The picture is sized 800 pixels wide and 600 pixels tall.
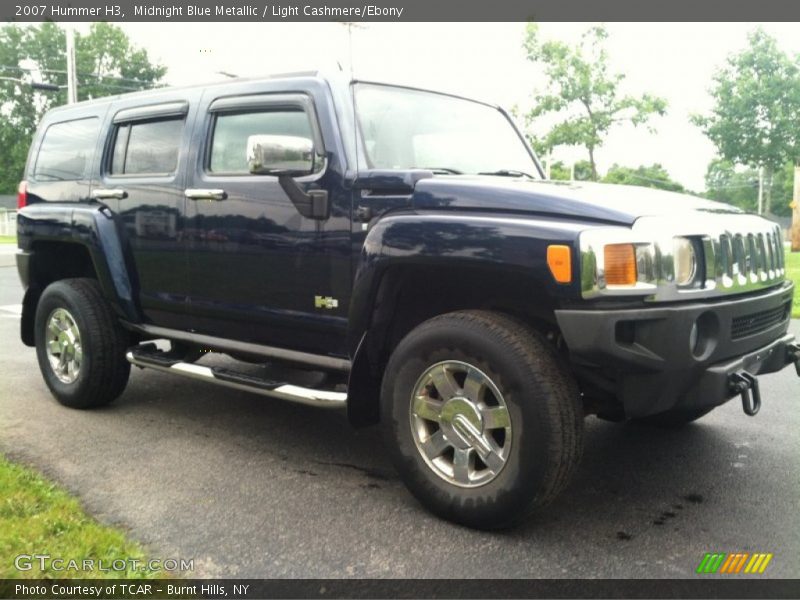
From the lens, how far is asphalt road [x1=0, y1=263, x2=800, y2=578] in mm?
2889

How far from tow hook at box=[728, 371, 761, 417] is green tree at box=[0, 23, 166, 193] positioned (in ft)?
186

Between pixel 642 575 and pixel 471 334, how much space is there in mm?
1098

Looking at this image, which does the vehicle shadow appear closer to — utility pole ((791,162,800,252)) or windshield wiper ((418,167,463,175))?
windshield wiper ((418,167,463,175))

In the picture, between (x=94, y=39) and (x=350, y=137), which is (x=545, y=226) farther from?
(x=94, y=39)

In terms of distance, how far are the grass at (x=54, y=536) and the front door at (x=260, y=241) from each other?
126 centimetres

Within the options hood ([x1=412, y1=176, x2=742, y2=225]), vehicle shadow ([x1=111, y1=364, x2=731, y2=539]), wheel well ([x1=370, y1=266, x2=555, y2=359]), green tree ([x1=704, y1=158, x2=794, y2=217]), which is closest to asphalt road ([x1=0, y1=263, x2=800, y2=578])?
vehicle shadow ([x1=111, y1=364, x2=731, y2=539])

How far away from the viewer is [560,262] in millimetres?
2818

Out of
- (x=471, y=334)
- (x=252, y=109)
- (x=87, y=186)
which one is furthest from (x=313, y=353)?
(x=87, y=186)

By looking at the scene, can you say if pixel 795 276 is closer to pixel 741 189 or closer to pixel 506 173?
pixel 506 173

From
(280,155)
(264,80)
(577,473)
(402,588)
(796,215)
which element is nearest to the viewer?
(402,588)

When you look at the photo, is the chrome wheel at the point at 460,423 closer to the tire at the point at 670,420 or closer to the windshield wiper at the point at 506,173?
the windshield wiper at the point at 506,173

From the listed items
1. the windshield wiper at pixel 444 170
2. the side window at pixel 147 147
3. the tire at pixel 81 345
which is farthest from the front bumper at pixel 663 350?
the tire at pixel 81 345

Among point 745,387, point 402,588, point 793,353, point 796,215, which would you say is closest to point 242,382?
point 402,588

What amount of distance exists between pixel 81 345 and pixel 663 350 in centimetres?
363
